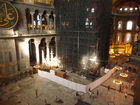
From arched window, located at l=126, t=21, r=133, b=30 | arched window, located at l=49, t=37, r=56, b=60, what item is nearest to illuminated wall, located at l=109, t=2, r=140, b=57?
arched window, located at l=126, t=21, r=133, b=30

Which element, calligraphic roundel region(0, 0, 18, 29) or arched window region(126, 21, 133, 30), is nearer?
calligraphic roundel region(0, 0, 18, 29)

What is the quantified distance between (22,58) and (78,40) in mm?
10316

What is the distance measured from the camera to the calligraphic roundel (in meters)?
16.0

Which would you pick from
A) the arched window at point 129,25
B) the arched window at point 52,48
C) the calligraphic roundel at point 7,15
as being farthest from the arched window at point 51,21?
the arched window at point 129,25

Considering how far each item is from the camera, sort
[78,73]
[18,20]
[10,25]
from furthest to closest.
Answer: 1. [78,73]
2. [18,20]
3. [10,25]

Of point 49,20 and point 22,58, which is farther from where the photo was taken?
point 49,20

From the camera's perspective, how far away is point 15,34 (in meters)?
17.9

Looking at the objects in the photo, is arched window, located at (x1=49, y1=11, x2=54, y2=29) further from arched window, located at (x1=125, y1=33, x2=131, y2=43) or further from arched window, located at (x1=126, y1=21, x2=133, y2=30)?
arched window, located at (x1=125, y1=33, x2=131, y2=43)

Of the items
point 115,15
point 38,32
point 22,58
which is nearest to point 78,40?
point 38,32

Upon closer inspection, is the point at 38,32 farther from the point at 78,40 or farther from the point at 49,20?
the point at 78,40

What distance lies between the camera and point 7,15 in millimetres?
16516

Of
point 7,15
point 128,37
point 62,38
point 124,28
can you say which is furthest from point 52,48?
point 128,37

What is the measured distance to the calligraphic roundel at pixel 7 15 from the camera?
16.0 metres

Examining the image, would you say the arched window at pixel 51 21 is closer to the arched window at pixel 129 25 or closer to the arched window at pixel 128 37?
the arched window at pixel 129 25
